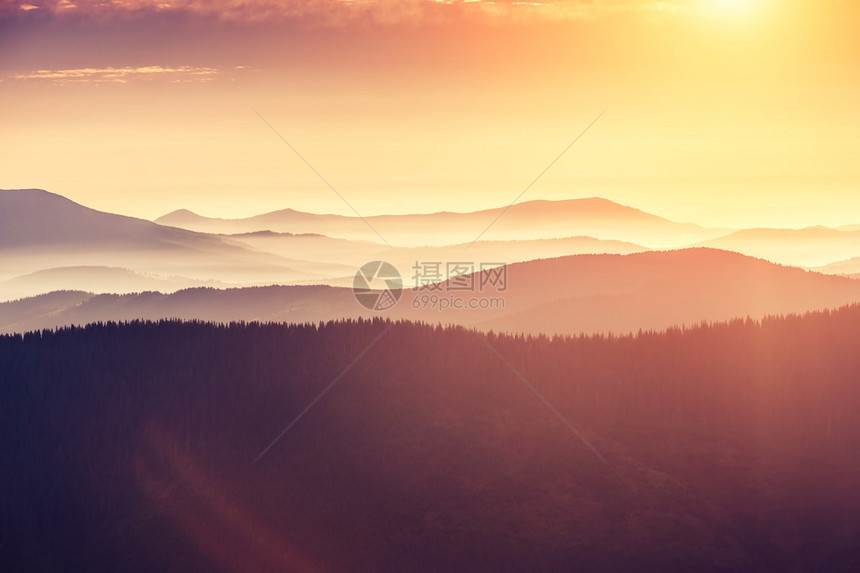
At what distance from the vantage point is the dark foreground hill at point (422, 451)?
401 feet

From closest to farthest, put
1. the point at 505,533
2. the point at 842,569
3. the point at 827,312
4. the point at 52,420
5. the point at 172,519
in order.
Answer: the point at 842,569, the point at 505,533, the point at 172,519, the point at 52,420, the point at 827,312

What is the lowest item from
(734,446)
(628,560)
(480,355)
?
(628,560)

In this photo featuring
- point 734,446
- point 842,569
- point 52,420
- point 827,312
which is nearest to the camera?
point 842,569

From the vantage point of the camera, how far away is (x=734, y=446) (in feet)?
473

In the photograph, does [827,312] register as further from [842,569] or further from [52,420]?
[52,420]

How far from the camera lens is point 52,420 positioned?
154 m

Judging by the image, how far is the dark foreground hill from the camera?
12225 cm

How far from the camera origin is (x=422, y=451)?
138 m

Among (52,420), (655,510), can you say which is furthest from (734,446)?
(52,420)

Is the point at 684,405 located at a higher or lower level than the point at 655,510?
higher

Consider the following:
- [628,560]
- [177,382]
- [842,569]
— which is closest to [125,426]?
[177,382]

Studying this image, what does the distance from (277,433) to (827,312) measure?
120 metres

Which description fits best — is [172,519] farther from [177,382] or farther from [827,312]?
[827,312]

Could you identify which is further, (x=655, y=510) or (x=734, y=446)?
(x=734, y=446)
